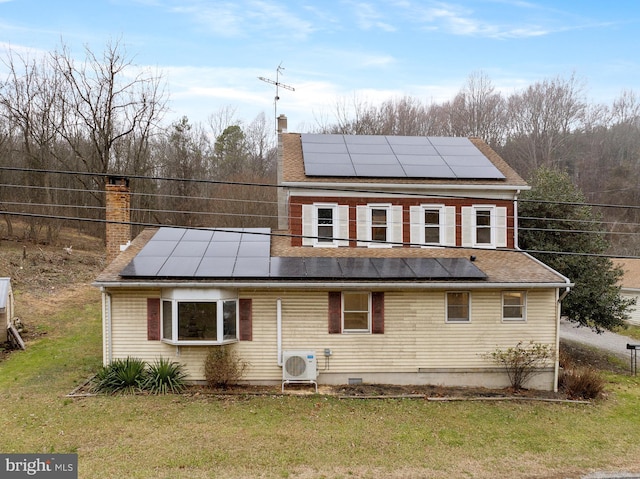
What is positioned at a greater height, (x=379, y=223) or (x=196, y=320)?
(x=379, y=223)

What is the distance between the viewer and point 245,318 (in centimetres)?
1237

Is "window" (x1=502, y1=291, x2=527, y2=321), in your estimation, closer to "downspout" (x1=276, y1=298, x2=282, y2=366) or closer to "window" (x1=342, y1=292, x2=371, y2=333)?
"window" (x1=342, y1=292, x2=371, y2=333)

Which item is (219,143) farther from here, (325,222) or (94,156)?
(325,222)

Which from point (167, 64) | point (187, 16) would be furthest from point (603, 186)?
point (187, 16)

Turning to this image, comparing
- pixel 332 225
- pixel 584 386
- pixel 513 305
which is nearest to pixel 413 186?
pixel 332 225

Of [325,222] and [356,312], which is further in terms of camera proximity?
[325,222]

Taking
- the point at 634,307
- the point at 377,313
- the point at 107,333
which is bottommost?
the point at 634,307

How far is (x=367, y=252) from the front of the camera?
14570 mm

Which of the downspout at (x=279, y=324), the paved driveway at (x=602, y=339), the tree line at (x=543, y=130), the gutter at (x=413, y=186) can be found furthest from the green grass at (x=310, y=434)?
the tree line at (x=543, y=130)

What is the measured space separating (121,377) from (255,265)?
4530 millimetres

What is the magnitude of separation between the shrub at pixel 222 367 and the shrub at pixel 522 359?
23.4 ft

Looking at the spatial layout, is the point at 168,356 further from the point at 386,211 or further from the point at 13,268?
the point at 13,268

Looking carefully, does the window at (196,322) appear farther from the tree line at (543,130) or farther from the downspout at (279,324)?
the tree line at (543,130)

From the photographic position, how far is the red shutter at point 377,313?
1263 centimetres
